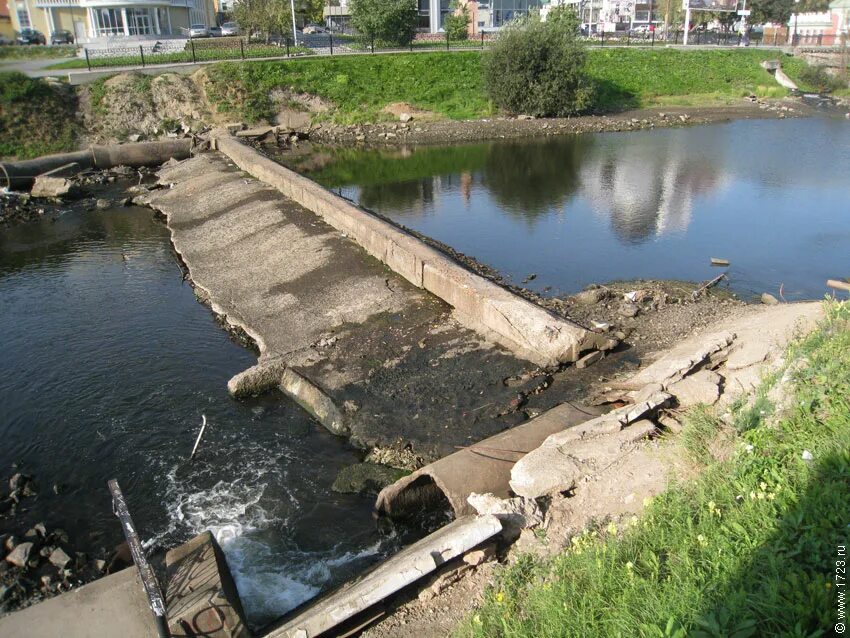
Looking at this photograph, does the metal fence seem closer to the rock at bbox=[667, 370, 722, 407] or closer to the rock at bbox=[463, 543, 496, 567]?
the rock at bbox=[667, 370, 722, 407]

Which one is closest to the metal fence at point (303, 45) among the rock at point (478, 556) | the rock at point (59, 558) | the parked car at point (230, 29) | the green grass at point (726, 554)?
the parked car at point (230, 29)

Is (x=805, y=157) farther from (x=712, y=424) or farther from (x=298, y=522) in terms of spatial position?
(x=298, y=522)

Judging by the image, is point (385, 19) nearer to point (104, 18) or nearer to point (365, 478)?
point (104, 18)

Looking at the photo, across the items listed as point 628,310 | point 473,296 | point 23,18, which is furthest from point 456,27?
point 473,296

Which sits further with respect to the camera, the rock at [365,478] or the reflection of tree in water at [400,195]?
the reflection of tree in water at [400,195]

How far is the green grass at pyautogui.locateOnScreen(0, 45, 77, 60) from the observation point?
4056 cm

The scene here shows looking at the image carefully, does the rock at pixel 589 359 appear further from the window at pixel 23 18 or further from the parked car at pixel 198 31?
the window at pixel 23 18

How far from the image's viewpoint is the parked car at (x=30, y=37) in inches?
2057

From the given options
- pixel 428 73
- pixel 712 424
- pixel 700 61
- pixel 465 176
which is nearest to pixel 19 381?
pixel 712 424

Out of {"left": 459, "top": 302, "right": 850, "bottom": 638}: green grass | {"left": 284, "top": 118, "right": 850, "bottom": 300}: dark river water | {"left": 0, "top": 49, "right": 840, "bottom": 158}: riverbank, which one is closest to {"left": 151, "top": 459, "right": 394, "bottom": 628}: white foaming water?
{"left": 459, "top": 302, "right": 850, "bottom": 638}: green grass

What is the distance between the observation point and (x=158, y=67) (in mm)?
34594

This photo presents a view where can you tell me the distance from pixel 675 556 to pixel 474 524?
1.97 m

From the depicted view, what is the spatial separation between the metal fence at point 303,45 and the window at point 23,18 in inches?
613

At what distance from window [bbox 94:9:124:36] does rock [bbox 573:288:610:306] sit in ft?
168
